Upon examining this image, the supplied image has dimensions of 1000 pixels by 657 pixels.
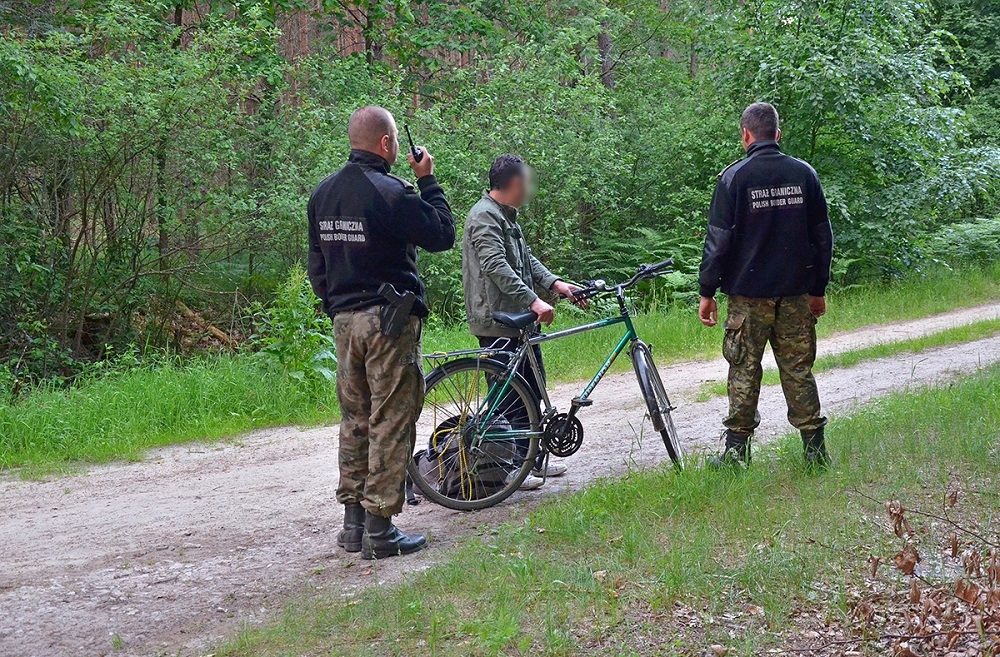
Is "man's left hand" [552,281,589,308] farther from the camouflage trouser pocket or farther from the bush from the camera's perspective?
the bush

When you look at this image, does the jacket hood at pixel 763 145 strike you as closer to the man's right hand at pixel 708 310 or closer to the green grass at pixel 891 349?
the man's right hand at pixel 708 310

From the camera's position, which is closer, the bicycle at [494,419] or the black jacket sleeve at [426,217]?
the black jacket sleeve at [426,217]

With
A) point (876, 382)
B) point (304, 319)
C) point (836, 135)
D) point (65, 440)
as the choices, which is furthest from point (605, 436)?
point (836, 135)

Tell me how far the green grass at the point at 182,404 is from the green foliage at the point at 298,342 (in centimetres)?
18

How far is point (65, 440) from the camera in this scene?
8.62 m

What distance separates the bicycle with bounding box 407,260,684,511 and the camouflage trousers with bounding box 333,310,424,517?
0.60m

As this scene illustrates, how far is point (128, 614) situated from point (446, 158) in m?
9.71

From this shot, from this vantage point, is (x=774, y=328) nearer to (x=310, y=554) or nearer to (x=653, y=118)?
(x=310, y=554)

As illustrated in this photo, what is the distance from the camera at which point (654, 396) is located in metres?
6.45

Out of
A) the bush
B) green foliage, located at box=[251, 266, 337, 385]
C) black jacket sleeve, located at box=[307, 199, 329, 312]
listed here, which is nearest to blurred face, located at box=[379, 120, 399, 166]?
black jacket sleeve, located at box=[307, 199, 329, 312]

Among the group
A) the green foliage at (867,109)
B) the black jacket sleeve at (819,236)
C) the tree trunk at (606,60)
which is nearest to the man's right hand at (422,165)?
the black jacket sleeve at (819,236)

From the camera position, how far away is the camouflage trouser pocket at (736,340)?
611 centimetres

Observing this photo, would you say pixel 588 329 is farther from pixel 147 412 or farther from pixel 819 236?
pixel 147 412

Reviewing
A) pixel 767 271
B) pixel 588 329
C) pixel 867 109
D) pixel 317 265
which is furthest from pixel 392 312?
pixel 867 109
